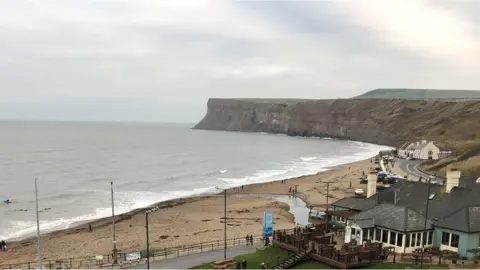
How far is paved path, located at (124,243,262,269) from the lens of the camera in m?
26.1

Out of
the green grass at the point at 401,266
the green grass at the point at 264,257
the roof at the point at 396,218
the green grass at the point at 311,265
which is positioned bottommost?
the green grass at the point at 264,257

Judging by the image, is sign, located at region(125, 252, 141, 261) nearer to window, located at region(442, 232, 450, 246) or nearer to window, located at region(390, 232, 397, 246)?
window, located at region(390, 232, 397, 246)

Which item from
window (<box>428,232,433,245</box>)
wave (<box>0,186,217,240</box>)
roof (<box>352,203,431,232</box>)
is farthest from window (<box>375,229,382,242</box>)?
wave (<box>0,186,217,240</box>)

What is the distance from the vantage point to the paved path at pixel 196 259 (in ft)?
85.7

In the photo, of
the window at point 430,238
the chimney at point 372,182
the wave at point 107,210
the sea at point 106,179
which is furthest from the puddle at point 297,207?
the window at point 430,238

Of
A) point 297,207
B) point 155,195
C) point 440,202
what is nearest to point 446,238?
point 440,202

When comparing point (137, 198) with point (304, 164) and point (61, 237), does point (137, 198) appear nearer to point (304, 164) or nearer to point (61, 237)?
point (61, 237)

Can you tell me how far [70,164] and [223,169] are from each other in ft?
119

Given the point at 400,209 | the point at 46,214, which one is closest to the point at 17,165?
the point at 46,214

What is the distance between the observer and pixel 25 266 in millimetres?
30703

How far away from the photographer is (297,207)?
5362 cm

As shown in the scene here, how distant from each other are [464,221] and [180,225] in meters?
27.1

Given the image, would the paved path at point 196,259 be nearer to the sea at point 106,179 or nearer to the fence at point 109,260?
the fence at point 109,260

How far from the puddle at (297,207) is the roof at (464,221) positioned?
17.3m
